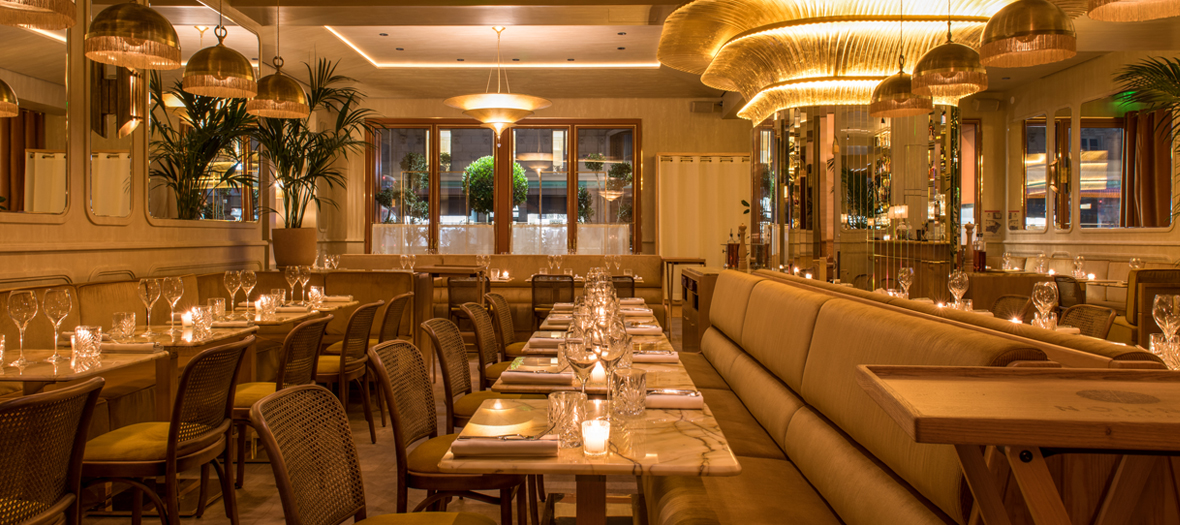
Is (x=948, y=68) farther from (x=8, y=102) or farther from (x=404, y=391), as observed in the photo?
(x=8, y=102)

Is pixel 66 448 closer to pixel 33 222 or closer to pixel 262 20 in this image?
pixel 33 222

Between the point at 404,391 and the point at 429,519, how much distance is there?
56 centimetres

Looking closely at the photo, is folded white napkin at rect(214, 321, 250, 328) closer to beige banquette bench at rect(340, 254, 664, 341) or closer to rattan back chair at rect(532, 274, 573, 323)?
rattan back chair at rect(532, 274, 573, 323)

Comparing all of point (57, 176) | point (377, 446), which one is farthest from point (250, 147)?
point (377, 446)

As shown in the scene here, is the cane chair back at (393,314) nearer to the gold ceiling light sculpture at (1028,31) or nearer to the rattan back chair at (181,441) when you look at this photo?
the rattan back chair at (181,441)

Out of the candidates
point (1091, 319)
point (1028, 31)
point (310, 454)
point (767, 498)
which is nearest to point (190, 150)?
point (310, 454)

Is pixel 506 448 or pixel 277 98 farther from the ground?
pixel 277 98

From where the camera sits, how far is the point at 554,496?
10.0 ft

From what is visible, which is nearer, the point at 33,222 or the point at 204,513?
the point at 204,513

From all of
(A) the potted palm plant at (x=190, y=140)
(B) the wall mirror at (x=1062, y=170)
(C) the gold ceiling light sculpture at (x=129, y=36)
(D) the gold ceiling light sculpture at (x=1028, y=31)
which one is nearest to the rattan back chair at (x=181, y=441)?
(C) the gold ceiling light sculpture at (x=129, y=36)

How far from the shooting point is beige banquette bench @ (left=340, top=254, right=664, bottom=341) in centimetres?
880

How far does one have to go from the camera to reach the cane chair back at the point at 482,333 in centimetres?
352

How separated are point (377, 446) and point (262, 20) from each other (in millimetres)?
4975

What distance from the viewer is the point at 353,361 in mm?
4465
